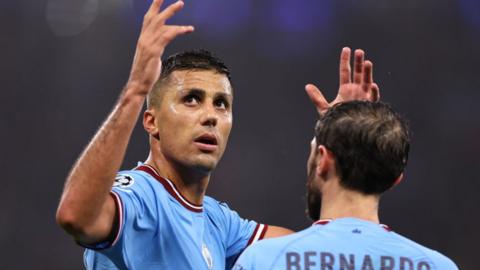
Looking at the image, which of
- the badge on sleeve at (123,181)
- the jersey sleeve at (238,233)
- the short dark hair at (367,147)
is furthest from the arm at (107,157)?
the jersey sleeve at (238,233)

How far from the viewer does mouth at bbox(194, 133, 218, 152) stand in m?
A: 3.29

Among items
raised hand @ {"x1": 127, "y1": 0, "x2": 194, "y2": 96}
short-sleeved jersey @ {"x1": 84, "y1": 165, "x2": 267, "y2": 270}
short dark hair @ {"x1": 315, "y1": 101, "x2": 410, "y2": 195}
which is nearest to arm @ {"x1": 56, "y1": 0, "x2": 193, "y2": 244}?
raised hand @ {"x1": 127, "y1": 0, "x2": 194, "y2": 96}

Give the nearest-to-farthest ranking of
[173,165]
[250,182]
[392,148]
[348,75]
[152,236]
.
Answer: [392,148]
[152,236]
[173,165]
[348,75]
[250,182]

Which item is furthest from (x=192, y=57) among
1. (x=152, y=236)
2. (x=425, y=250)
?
(x=425, y=250)

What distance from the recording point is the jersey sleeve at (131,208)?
264 centimetres

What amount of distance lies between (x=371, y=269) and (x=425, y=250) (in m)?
0.21

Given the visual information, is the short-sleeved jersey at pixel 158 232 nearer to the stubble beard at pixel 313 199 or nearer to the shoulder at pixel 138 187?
the shoulder at pixel 138 187

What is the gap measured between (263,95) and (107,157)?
5449 millimetres

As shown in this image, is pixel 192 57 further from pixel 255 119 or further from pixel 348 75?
pixel 255 119

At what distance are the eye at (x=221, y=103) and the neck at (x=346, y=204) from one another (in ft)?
4.11

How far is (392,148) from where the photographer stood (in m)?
2.32

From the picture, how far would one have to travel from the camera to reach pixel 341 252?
2.12 metres

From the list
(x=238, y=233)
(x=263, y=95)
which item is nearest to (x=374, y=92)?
(x=238, y=233)

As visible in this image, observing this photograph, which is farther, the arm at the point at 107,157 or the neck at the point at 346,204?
the arm at the point at 107,157
